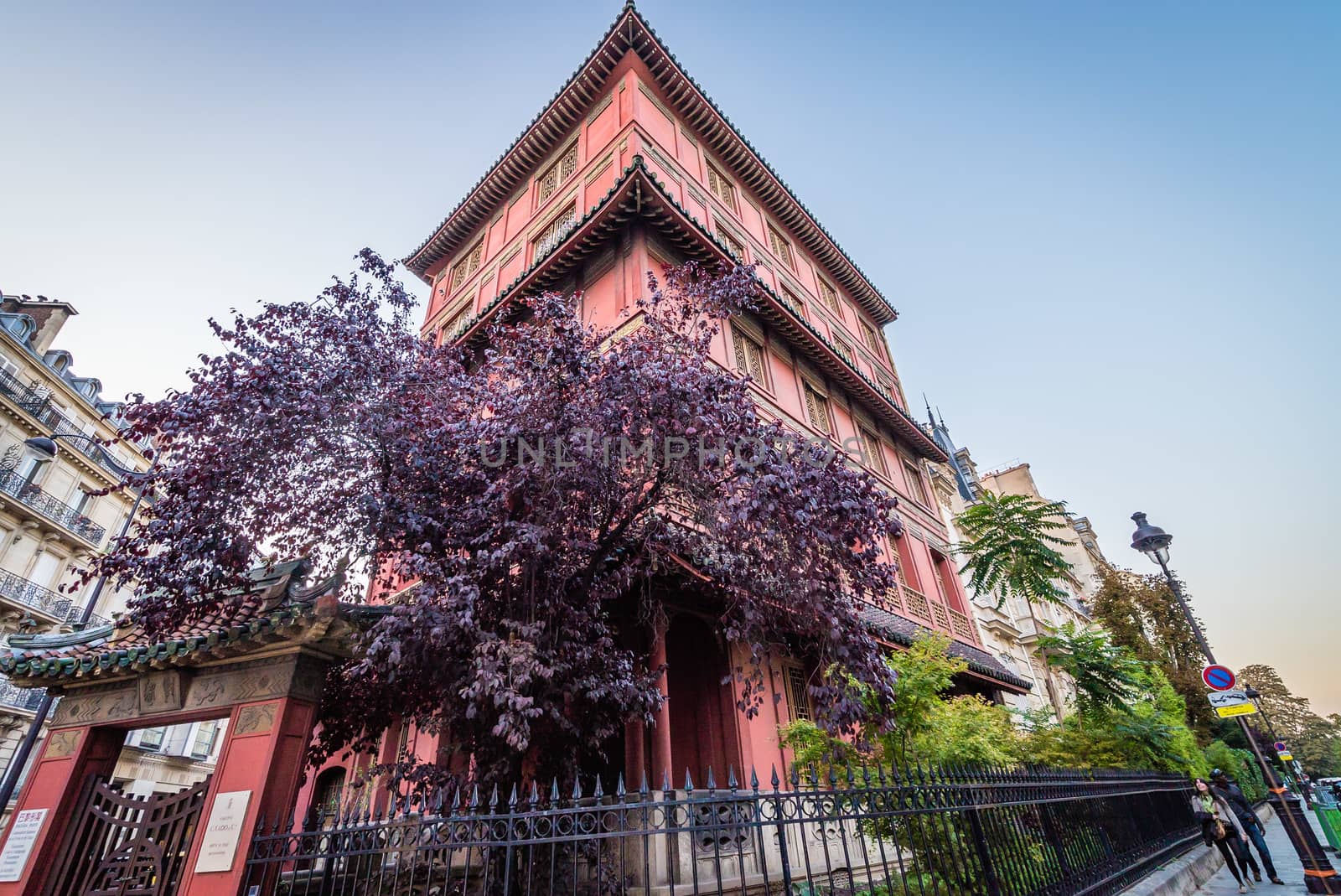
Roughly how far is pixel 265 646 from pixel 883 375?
2180 cm

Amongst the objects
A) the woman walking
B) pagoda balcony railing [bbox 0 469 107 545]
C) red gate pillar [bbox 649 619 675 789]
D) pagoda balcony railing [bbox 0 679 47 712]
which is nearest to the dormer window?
red gate pillar [bbox 649 619 675 789]

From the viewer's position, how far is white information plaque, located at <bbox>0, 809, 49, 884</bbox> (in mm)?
5574

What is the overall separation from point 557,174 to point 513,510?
14.8 m

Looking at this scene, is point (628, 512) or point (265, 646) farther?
point (628, 512)

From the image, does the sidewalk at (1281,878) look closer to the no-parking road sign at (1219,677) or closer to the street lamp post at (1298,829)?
the street lamp post at (1298,829)

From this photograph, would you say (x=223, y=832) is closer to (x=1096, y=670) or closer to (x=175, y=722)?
(x=175, y=722)

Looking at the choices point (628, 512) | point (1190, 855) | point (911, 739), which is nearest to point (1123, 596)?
point (1190, 855)

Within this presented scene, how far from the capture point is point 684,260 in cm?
1452

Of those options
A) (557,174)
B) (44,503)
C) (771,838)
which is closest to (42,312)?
(44,503)

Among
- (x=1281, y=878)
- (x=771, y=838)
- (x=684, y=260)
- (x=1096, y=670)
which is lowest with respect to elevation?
(x=1281, y=878)

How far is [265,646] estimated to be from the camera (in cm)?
587

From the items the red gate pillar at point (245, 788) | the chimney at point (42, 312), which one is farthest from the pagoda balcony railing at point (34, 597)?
the red gate pillar at point (245, 788)

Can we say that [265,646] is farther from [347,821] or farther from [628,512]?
[628,512]

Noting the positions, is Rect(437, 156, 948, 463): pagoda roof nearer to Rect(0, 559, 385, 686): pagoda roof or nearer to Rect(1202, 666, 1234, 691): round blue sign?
Rect(0, 559, 385, 686): pagoda roof
